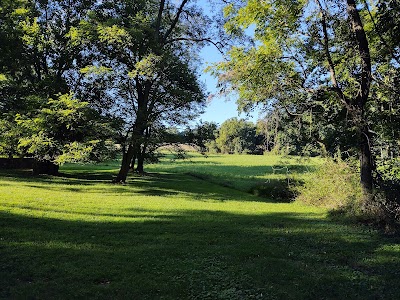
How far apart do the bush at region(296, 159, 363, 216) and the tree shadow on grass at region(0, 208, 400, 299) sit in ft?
8.70

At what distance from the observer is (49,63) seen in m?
25.0

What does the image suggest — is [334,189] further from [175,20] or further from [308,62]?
[175,20]

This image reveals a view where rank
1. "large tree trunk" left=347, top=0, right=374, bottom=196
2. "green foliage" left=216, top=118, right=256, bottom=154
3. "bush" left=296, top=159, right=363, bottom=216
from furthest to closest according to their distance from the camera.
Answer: "green foliage" left=216, top=118, right=256, bottom=154 → "bush" left=296, top=159, right=363, bottom=216 → "large tree trunk" left=347, top=0, right=374, bottom=196

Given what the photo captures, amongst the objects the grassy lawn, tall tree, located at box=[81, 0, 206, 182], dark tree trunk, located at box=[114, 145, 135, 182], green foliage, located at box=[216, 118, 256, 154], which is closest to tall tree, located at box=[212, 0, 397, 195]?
the grassy lawn

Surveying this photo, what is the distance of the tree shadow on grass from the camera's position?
5312 mm

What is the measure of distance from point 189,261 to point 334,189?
9739 mm

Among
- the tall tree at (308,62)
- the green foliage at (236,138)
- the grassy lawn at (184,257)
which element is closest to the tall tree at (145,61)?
the tall tree at (308,62)

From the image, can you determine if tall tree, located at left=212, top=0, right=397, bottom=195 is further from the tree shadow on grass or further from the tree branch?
the tree branch

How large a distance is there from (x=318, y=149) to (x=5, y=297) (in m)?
15.5

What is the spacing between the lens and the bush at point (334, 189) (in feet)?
42.4

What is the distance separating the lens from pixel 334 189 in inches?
573

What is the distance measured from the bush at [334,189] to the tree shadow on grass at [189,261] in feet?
8.70

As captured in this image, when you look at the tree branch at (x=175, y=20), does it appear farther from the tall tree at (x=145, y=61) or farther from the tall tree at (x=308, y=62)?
the tall tree at (x=308, y=62)

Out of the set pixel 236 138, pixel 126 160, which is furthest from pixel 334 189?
pixel 236 138
